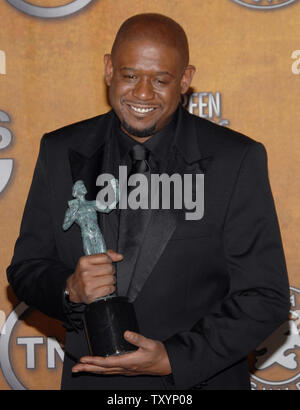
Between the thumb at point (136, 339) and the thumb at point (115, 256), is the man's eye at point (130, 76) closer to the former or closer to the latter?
the thumb at point (115, 256)

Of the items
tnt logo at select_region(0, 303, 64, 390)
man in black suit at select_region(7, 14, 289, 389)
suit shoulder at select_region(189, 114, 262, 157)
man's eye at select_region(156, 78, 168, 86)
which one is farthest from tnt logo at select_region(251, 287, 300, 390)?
man's eye at select_region(156, 78, 168, 86)

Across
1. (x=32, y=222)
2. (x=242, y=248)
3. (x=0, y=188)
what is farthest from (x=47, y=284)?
(x=0, y=188)

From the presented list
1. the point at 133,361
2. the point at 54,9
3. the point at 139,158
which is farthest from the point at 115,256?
the point at 54,9

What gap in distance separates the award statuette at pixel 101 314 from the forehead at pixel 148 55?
369mm

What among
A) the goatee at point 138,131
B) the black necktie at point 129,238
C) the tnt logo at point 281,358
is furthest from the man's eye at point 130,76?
the tnt logo at point 281,358

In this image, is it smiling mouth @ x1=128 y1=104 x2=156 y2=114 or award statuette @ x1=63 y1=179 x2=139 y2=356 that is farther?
smiling mouth @ x1=128 y1=104 x2=156 y2=114

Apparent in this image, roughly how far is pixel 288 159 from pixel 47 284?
1683mm

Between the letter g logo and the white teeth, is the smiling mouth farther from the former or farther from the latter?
the letter g logo

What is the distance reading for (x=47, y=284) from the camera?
6.46 ft

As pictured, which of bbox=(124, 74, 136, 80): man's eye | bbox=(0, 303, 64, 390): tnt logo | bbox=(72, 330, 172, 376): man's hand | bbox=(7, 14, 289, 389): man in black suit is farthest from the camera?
bbox=(0, 303, 64, 390): tnt logo

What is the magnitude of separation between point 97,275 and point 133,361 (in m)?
0.24

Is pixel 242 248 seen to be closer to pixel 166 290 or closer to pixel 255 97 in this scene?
pixel 166 290

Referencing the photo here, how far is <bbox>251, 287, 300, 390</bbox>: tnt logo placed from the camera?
3.32 m

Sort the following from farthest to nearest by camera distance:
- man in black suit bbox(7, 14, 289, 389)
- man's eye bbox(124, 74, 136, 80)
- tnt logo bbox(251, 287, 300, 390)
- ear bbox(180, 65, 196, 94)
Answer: tnt logo bbox(251, 287, 300, 390) < ear bbox(180, 65, 196, 94) < man's eye bbox(124, 74, 136, 80) < man in black suit bbox(7, 14, 289, 389)
